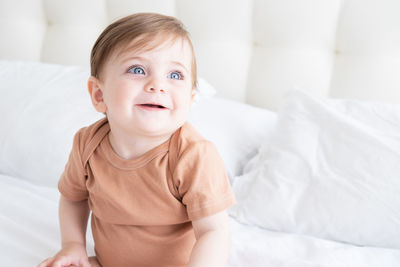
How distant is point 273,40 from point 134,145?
0.83 m

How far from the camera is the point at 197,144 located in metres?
0.77

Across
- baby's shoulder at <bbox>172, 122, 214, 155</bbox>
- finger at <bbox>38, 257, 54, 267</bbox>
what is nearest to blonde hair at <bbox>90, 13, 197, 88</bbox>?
baby's shoulder at <bbox>172, 122, 214, 155</bbox>

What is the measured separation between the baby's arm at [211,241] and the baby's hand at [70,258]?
0.26 m

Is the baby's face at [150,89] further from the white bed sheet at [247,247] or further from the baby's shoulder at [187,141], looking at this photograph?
the white bed sheet at [247,247]

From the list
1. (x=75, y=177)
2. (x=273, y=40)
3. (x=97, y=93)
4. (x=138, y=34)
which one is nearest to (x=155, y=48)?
(x=138, y=34)

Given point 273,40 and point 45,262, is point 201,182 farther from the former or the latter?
point 273,40

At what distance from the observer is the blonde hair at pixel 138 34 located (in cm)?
74

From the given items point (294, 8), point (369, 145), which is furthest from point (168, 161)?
point (294, 8)

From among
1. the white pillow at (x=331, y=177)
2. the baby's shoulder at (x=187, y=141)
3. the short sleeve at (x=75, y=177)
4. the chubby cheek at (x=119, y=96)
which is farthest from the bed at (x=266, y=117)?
the chubby cheek at (x=119, y=96)

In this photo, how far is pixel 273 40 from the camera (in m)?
1.45

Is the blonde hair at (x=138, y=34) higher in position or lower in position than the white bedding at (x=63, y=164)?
higher

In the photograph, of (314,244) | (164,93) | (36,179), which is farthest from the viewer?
(36,179)

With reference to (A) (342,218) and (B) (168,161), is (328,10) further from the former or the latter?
(B) (168,161)

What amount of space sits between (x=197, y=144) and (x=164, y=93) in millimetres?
117
